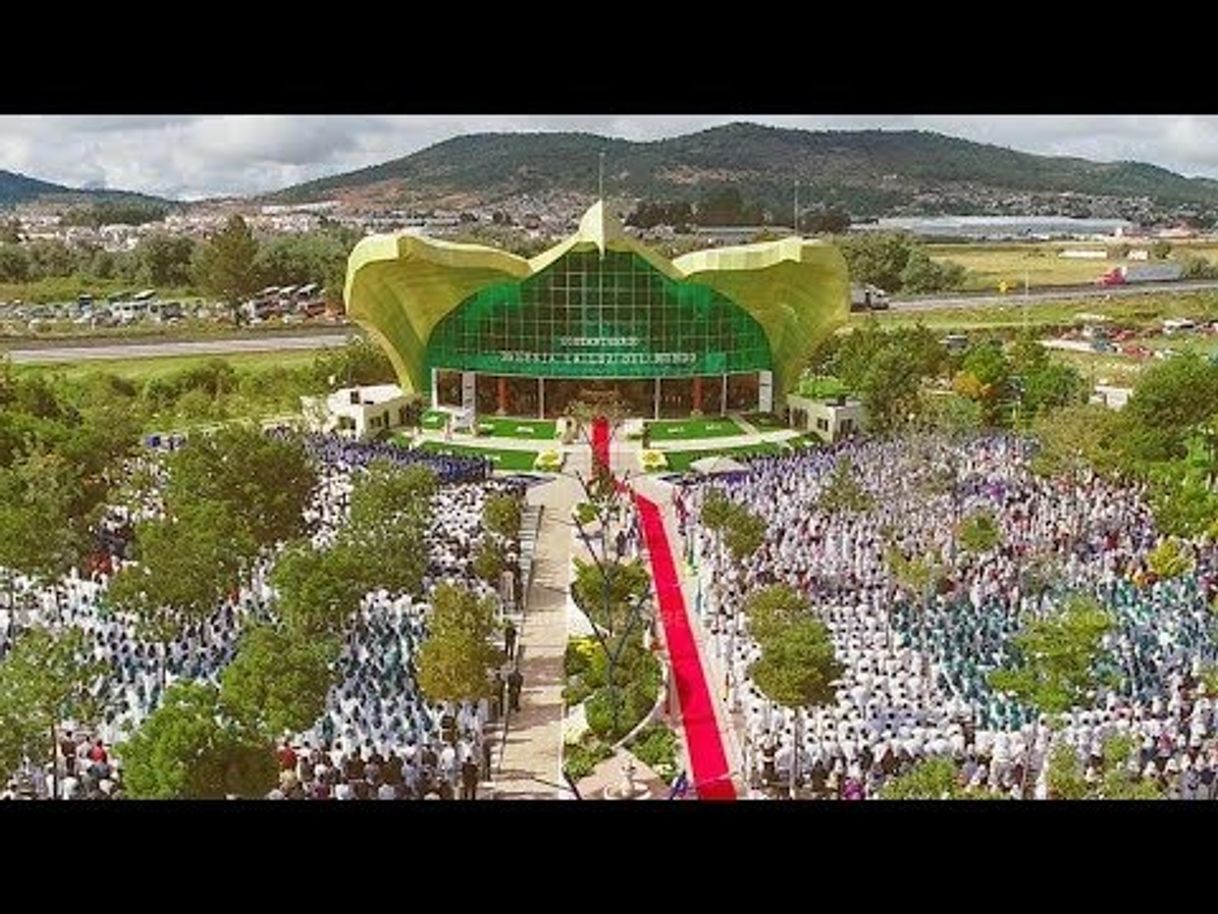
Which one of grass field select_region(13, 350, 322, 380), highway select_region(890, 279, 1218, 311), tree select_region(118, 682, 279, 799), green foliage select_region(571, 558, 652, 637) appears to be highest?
highway select_region(890, 279, 1218, 311)

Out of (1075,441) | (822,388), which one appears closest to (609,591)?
(1075,441)

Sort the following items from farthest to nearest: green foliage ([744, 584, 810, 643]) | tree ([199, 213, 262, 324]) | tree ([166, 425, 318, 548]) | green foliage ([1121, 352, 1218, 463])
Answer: green foliage ([1121, 352, 1218, 463])
tree ([199, 213, 262, 324])
tree ([166, 425, 318, 548])
green foliage ([744, 584, 810, 643])

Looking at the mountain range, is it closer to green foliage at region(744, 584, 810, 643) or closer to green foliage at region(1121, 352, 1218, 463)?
green foliage at region(1121, 352, 1218, 463)

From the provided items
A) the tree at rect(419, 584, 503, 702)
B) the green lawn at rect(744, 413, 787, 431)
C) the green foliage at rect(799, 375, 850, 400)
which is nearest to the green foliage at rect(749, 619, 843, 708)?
the tree at rect(419, 584, 503, 702)

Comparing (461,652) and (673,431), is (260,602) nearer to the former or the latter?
(461,652)

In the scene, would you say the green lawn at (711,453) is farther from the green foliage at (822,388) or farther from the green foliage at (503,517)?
the green foliage at (503,517)

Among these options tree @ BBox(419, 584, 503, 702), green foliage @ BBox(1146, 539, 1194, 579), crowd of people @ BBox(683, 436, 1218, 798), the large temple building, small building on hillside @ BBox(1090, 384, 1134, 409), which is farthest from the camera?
the large temple building

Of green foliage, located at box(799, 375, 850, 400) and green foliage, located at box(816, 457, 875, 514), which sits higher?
green foliage, located at box(799, 375, 850, 400)

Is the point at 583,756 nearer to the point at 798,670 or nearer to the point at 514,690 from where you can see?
the point at 514,690
